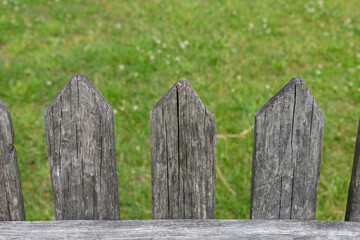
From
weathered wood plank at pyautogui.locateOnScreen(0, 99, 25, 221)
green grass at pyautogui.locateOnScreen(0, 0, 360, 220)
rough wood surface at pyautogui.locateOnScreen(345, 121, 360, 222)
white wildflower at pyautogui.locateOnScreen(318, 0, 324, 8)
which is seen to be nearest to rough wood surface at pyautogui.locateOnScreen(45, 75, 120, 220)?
weathered wood plank at pyautogui.locateOnScreen(0, 99, 25, 221)

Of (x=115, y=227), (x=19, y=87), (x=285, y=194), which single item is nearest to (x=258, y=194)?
(x=285, y=194)

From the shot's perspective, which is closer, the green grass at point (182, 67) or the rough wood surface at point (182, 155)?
the rough wood surface at point (182, 155)

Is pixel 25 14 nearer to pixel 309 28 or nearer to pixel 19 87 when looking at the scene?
pixel 19 87

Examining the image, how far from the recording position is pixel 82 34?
17.7 feet

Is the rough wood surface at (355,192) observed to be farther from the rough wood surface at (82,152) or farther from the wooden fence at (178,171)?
the rough wood surface at (82,152)

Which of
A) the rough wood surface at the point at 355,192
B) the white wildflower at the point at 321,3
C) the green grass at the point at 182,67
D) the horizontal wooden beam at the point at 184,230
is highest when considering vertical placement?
the white wildflower at the point at 321,3

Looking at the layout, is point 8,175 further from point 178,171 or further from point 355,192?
point 355,192

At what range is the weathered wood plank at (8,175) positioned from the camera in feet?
5.17

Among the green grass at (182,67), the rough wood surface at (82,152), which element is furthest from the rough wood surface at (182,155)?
the green grass at (182,67)

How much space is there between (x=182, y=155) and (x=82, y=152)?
1.36 ft

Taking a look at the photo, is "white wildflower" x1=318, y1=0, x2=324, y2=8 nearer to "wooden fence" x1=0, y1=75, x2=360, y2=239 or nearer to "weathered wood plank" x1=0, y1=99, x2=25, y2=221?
"wooden fence" x1=0, y1=75, x2=360, y2=239

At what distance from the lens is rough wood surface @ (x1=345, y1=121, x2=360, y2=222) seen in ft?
5.36

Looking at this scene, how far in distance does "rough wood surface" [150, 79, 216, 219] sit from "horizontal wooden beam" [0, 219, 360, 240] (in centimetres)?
9

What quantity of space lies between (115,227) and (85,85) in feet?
1.93
